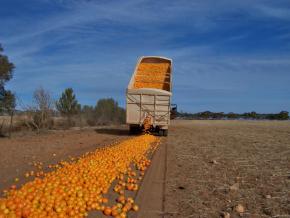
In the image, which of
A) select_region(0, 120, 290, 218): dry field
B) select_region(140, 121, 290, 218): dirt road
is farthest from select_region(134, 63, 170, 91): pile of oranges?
select_region(140, 121, 290, 218): dirt road

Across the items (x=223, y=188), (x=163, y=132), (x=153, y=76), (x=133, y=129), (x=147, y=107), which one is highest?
(x=153, y=76)

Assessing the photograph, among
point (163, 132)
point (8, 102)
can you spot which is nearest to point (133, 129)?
point (163, 132)

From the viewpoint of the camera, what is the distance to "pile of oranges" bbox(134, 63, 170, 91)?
72.8 ft

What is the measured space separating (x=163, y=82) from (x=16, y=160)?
1364cm

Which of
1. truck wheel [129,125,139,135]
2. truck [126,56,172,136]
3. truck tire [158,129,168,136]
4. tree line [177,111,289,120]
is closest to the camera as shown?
truck [126,56,172,136]

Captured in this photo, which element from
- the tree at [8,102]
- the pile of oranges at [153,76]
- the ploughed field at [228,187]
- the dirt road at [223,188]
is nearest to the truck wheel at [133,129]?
the pile of oranges at [153,76]

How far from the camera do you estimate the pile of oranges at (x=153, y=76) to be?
22.2 metres

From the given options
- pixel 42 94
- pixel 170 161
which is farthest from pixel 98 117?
pixel 170 161

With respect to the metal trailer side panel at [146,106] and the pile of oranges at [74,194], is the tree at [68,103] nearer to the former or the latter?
the metal trailer side panel at [146,106]

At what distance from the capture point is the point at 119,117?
44.6 m

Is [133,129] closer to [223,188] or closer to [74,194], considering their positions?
[223,188]

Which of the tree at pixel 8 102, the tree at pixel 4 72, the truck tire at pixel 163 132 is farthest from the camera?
the tree at pixel 4 72

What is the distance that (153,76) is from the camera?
2234 centimetres

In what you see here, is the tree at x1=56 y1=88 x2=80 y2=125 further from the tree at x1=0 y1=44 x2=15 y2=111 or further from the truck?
the truck
